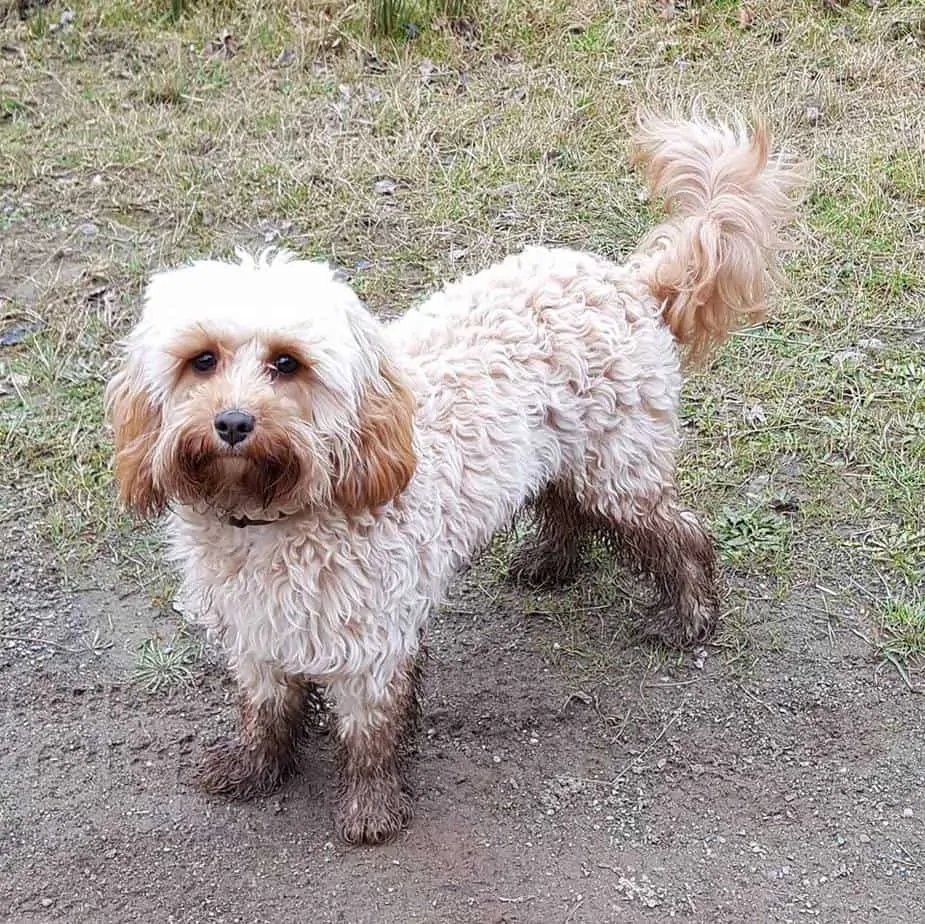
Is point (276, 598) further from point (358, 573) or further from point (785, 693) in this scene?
point (785, 693)

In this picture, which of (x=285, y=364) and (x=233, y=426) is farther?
(x=285, y=364)

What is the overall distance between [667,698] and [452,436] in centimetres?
125

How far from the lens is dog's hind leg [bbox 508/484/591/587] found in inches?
154

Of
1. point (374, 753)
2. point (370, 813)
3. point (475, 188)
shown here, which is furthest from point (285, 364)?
point (475, 188)

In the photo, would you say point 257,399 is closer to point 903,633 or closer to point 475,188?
point 903,633

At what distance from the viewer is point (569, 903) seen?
126 inches

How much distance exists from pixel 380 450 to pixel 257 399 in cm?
33

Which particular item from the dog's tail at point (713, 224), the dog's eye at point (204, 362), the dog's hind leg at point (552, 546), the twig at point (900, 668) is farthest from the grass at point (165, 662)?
the twig at point (900, 668)

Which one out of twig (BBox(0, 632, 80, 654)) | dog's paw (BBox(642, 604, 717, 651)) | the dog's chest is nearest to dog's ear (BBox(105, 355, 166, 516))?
the dog's chest

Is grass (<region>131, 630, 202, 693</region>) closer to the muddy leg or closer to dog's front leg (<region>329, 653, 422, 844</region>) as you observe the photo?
dog's front leg (<region>329, 653, 422, 844</region>)

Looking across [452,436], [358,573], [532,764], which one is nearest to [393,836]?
[532,764]

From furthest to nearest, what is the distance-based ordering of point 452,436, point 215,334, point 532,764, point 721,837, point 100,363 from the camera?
point 100,363 < point 532,764 < point 721,837 < point 452,436 < point 215,334

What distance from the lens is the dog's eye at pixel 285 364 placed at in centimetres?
269

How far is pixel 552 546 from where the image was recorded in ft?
13.6
